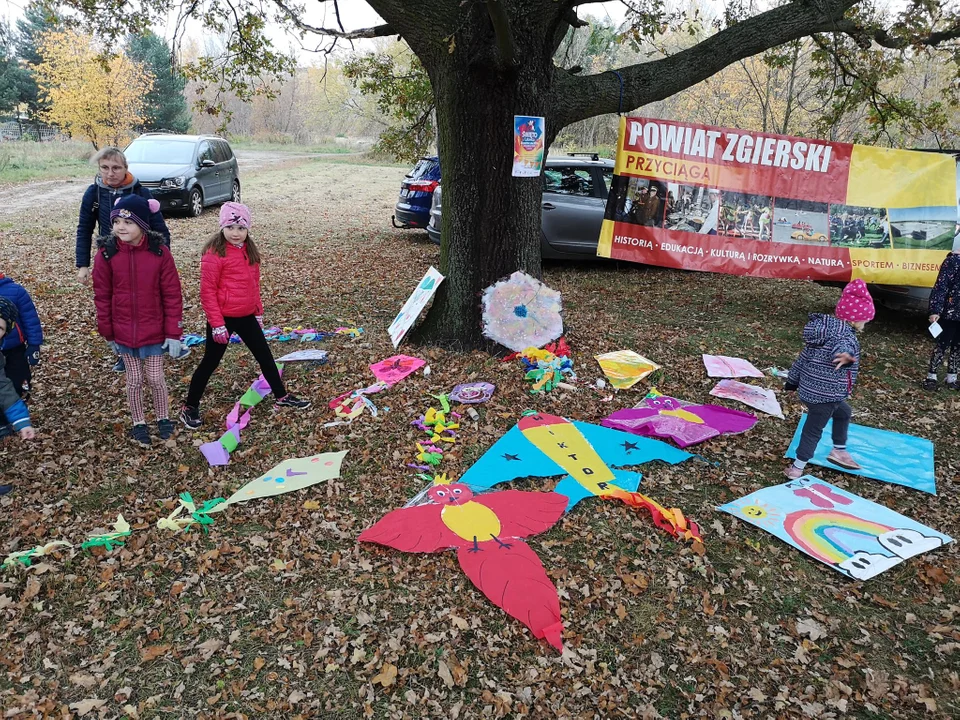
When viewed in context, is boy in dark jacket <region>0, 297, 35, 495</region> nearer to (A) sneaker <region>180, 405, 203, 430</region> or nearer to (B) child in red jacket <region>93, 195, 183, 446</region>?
(B) child in red jacket <region>93, 195, 183, 446</region>

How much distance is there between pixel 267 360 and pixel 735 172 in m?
5.69

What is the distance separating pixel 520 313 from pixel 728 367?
2.11 m

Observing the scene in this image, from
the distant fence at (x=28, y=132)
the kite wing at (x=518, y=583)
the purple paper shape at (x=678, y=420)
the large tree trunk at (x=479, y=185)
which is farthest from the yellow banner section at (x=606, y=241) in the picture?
the distant fence at (x=28, y=132)

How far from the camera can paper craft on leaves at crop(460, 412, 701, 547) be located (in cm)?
374

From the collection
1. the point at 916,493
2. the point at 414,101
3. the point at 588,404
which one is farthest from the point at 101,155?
the point at 414,101

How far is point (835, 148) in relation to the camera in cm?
701

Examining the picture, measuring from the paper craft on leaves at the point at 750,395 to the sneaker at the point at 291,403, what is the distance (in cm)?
353

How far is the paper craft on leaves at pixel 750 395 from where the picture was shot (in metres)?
5.05

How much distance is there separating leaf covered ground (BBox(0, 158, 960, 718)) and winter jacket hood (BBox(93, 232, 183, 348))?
838 millimetres

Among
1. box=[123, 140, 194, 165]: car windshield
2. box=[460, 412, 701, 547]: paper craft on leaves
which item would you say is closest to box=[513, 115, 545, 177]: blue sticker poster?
box=[460, 412, 701, 547]: paper craft on leaves

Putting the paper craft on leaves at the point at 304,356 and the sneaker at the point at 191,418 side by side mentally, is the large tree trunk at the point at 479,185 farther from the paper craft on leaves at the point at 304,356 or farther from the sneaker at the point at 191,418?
the sneaker at the point at 191,418

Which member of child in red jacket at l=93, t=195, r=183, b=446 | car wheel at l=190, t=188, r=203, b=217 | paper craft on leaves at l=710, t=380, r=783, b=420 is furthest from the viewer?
car wheel at l=190, t=188, r=203, b=217

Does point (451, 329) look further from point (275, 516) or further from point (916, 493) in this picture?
point (916, 493)

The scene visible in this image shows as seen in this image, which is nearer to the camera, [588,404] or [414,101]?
[588,404]
